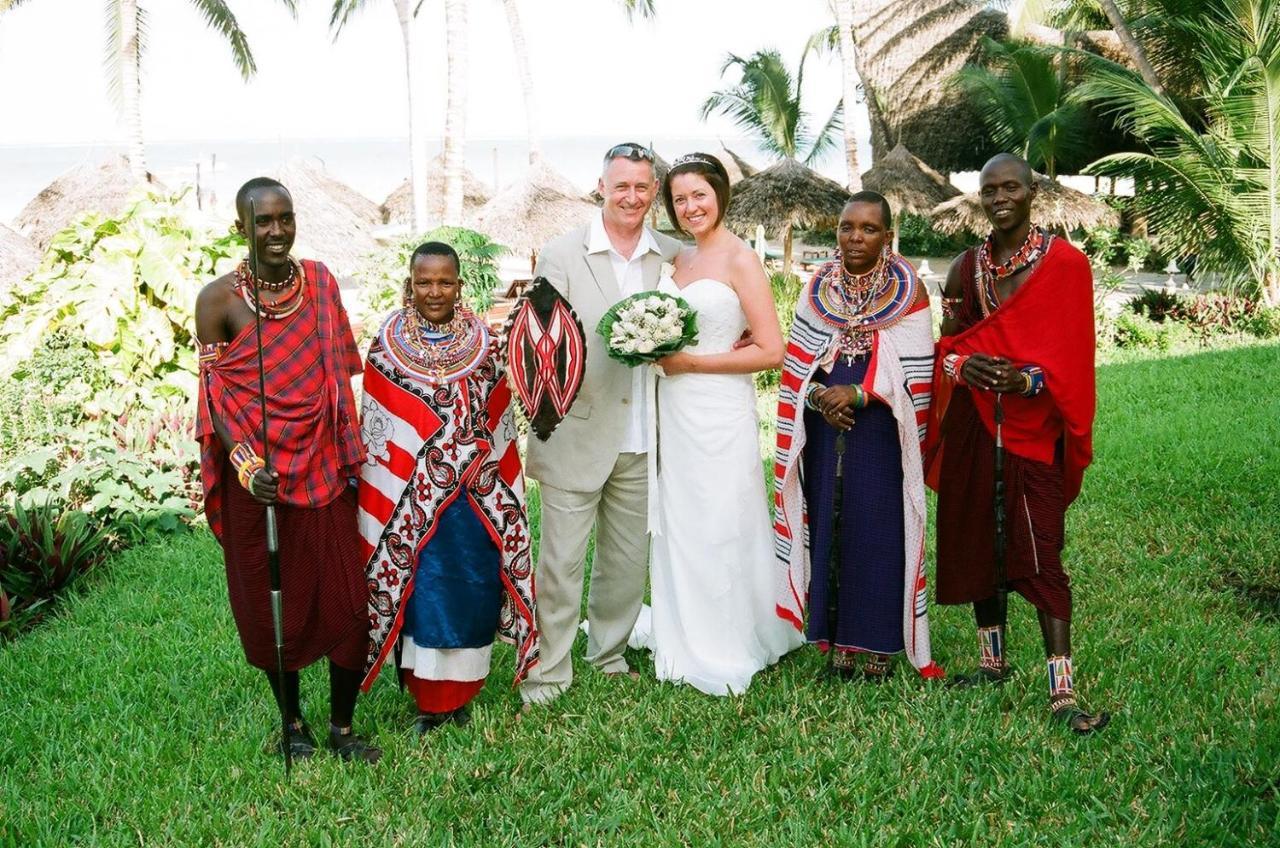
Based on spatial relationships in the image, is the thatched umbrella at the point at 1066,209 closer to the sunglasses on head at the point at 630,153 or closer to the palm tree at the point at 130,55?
the sunglasses on head at the point at 630,153

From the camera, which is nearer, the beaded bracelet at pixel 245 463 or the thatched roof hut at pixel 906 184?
the beaded bracelet at pixel 245 463

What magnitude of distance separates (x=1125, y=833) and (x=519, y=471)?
2.45 m

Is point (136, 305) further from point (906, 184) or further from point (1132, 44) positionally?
point (906, 184)

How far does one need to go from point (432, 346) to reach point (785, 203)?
15.7 m

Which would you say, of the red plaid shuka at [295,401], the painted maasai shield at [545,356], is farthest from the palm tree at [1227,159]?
the red plaid shuka at [295,401]

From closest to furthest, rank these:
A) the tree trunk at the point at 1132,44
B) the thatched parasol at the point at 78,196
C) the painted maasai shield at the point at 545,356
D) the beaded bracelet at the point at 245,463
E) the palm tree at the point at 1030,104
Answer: the beaded bracelet at the point at 245,463, the painted maasai shield at the point at 545,356, the tree trunk at the point at 1132,44, the thatched parasol at the point at 78,196, the palm tree at the point at 1030,104

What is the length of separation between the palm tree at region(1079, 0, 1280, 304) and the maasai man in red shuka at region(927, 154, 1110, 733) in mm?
10770

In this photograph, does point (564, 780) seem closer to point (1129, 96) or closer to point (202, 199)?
point (1129, 96)

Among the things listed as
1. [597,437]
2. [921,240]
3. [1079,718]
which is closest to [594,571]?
[597,437]

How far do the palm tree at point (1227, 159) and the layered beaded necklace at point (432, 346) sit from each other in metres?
12.0

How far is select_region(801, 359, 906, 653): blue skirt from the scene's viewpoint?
4527mm

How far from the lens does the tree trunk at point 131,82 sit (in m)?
23.8

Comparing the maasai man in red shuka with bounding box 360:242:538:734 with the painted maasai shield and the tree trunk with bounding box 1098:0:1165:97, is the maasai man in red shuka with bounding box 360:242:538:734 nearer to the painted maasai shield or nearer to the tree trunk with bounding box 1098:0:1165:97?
the painted maasai shield

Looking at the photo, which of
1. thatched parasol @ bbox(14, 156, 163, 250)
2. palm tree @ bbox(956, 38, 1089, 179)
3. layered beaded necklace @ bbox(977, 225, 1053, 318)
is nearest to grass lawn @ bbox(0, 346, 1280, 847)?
layered beaded necklace @ bbox(977, 225, 1053, 318)
